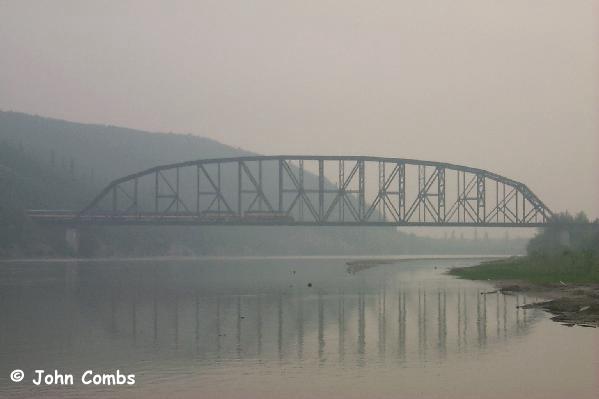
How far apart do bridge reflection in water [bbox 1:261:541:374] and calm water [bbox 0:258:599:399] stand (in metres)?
0.08

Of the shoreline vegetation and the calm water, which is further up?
the shoreline vegetation

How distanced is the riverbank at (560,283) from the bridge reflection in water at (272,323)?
2.20m

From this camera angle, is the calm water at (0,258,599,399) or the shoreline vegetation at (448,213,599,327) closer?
the calm water at (0,258,599,399)

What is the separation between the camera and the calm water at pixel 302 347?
1266 inches

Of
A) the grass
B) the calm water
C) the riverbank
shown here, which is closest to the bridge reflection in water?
the calm water

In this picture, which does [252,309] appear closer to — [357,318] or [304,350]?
[357,318]

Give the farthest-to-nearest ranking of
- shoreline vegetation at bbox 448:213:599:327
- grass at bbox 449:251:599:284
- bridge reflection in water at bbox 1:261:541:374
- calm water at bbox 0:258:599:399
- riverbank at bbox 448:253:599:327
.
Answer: grass at bbox 449:251:599:284
shoreline vegetation at bbox 448:213:599:327
riverbank at bbox 448:253:599:327
bridge reflection in water at bbox 1:261:541:374
calm water at bbox 0:258:599:399

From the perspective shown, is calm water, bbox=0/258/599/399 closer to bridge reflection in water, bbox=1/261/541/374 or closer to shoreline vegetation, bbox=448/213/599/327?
bridge reflection in water, bbox=1/261/541/374

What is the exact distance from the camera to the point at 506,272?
10662 cm

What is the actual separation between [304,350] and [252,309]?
2202cm

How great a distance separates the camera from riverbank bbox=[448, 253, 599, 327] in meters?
52.7

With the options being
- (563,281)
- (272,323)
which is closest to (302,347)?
(272,323)

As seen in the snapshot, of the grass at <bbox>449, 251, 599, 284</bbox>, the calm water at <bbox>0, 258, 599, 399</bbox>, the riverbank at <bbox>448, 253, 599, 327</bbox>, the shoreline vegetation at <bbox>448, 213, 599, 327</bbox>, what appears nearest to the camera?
the calm water at <bbox>0, 258, 599, 399</bbox>

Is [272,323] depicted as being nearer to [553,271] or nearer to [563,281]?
[563,281]
